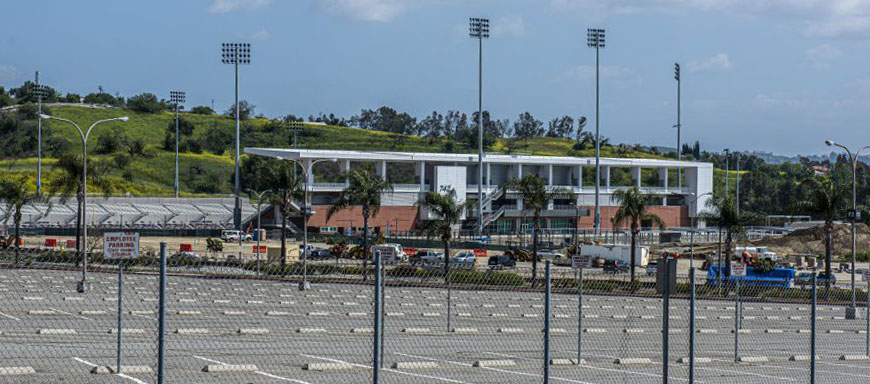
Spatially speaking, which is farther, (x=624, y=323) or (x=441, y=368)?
(x=624, y=323)

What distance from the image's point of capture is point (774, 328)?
109 ft

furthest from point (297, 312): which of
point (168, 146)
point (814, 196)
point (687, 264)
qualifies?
point (168, 146)

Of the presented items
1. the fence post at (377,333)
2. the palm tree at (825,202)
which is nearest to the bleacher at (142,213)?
the palm tree at (825,202)

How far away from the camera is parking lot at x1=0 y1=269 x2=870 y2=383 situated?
60.8 feet

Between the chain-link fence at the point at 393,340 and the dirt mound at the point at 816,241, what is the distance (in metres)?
65.4

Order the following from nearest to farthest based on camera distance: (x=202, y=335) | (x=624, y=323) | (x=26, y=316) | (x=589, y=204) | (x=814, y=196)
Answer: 1. (x=202, y=335)
2. (x=26, y=316)
3. (x=624, y=323)
4. (x=814, y=196)
5. (x=589, y=204)

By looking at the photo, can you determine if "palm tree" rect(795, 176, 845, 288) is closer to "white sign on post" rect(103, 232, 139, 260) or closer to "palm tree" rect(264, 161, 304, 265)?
"palm tree" rect(264, 161, 304, 265)

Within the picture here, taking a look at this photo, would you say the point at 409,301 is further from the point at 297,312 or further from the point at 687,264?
the point at 687,264

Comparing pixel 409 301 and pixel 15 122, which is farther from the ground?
pixel 15 122

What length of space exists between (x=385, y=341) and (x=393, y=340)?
0.30 metres

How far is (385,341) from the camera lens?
79.1ft

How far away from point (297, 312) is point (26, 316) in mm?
6973

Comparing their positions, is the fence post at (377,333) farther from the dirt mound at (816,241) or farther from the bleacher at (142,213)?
the dirt mound at (816,241)

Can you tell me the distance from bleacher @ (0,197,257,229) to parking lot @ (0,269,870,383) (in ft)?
220
